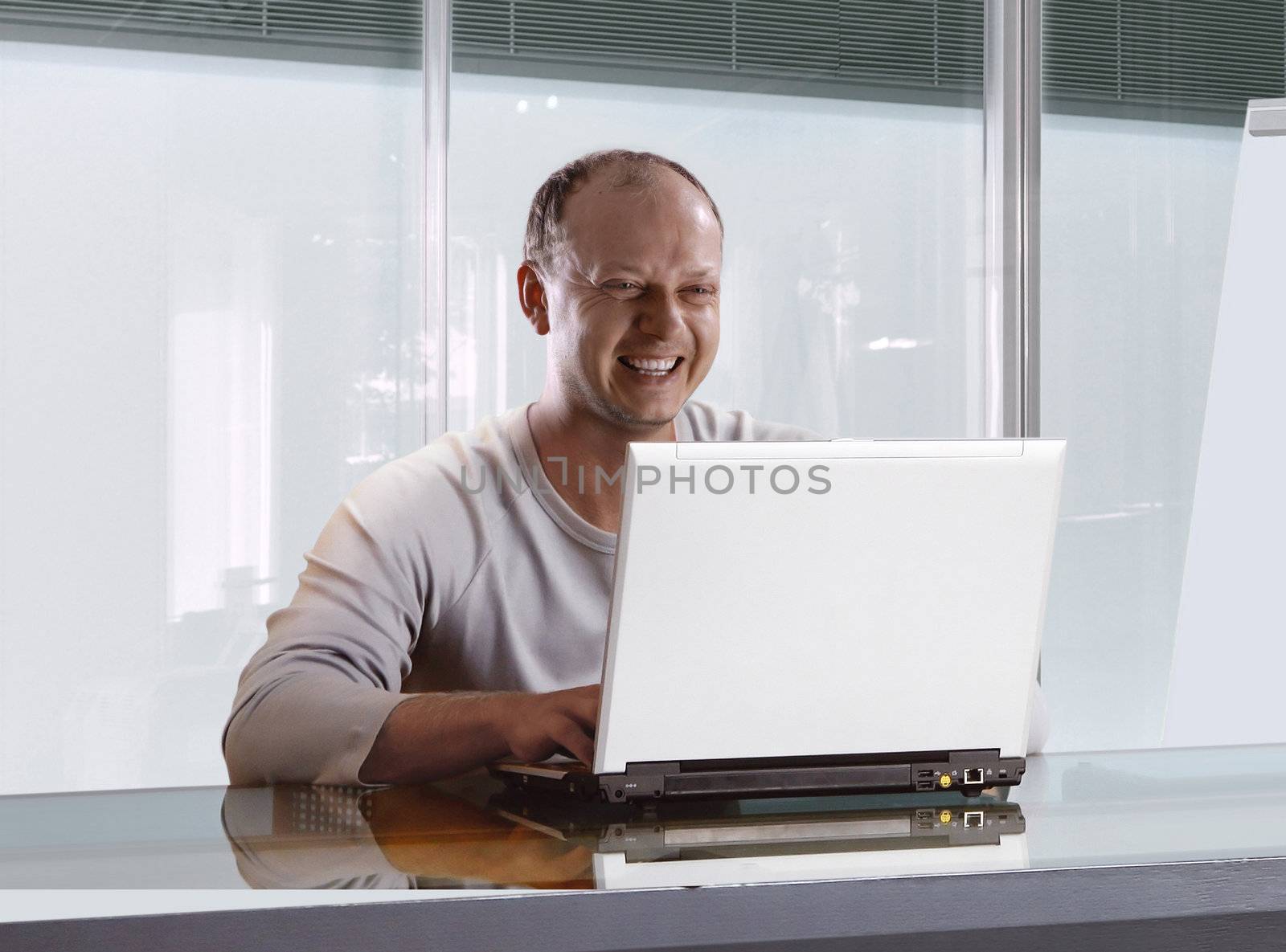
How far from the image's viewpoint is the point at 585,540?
2037 mm

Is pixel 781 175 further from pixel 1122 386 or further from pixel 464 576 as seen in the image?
pixel 464 576

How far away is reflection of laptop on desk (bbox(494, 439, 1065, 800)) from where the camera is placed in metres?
1.10

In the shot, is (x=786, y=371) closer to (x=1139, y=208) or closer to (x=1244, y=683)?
(x=1139, y=208)

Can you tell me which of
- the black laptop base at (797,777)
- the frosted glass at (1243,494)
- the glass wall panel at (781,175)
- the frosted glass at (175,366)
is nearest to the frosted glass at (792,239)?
the glass wall panel at (781,175)

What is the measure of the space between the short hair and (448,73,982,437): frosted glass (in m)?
1.07

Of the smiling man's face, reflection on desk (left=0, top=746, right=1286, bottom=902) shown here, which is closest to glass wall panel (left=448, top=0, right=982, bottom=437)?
the smiling man's face

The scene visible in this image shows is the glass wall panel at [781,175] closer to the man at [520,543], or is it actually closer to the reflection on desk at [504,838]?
the man at [520,543]

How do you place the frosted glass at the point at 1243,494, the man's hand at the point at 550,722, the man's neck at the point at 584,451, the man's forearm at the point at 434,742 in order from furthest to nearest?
1. the frosted glass at the point at 1243,494
2. the man's neck at the point at 584,451
3. the man's forearm at the point at 434,742
4. the man's hand at the point at 550,722

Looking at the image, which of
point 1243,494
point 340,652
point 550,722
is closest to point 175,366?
point 340,652

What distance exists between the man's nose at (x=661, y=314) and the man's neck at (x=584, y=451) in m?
0.17

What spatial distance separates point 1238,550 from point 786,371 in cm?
136

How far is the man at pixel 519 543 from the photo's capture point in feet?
4.74

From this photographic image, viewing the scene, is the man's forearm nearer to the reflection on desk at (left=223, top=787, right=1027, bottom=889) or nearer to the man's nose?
the reflection on desk at (left=223, top=787, right=1027, bottom=889)

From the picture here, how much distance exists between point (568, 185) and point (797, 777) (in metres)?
1.64
